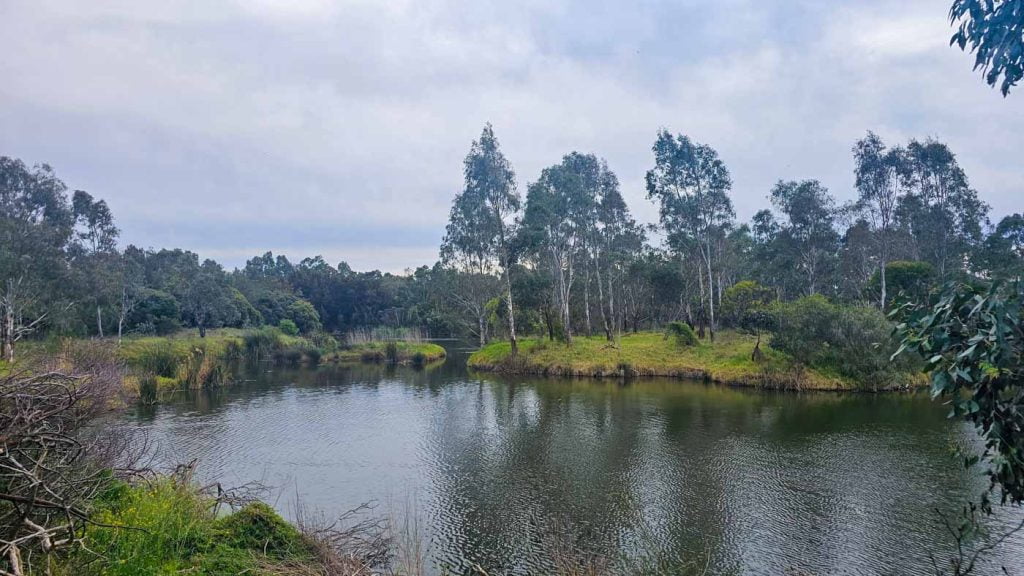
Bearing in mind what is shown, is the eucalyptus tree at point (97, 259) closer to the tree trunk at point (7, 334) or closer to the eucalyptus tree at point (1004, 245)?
the tree trunk at point (7, 334)

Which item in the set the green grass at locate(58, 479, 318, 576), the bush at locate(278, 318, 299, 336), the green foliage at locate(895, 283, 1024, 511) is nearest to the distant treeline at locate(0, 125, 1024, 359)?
the bush at locate(278, 318, 299, 336)

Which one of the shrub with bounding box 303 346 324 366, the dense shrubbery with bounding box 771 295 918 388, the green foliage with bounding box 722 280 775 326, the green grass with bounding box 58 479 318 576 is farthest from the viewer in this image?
the shrub with bounding box 303 346 324 366

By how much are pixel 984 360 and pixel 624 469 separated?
1053cm

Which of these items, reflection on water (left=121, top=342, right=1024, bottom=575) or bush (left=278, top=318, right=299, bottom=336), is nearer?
reflection on water (left=121, top=342, right=1024, bottom=575)

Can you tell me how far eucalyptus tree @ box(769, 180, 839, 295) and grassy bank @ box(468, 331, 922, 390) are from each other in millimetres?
10499

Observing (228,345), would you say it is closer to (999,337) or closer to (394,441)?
(394,441)

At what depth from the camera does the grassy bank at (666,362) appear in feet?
83.7

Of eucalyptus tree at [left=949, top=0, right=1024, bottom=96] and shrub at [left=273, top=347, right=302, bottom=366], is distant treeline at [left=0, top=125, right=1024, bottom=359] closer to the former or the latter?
shrub at [left=273, top=347, right=302, bottom=366]

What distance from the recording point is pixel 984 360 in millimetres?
3322

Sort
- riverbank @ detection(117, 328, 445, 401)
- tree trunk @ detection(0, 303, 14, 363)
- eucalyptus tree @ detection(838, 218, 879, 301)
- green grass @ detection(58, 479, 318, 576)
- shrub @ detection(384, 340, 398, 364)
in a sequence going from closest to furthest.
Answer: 1. green grass @ detection(58, 479, 318, 576)
2. tree trunk @ detection(0, 303, 14, 363)
3. riverbank @ detection(117, 328, 445, 401)
4. eucalyptus tree @ detection(838, 218, 879, 301)
5. shrub @ detection(384, 340, 398, 364)

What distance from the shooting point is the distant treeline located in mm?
30859

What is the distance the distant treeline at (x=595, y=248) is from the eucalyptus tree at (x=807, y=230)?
0.35 ft

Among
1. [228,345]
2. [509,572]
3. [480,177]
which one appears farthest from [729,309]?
[228,345]

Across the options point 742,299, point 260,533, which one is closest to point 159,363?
point 260,533
